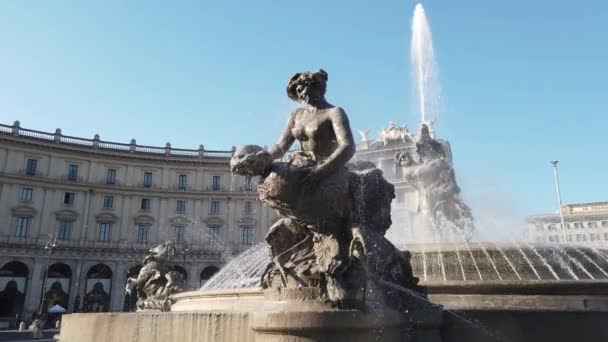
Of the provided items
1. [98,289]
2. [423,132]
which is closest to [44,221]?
[98,289]

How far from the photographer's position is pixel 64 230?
49500mm

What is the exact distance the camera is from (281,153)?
402 centimetres

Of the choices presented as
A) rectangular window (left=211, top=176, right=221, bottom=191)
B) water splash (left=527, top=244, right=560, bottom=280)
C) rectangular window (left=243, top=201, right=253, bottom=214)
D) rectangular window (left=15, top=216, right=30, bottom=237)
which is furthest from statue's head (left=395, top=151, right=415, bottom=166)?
rectangular window (left=15, top=216, right=30, bottom=237)

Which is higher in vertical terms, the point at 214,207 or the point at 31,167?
the point at 31,167

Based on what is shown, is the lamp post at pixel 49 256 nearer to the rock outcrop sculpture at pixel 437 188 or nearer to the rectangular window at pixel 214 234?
the rectangular window at pixel 214 234

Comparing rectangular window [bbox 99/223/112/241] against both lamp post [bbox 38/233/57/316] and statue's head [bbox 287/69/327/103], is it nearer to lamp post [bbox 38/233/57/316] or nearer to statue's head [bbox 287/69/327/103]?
lamp post [bbox 38/233/57/316]

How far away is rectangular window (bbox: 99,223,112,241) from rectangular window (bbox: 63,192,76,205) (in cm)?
404

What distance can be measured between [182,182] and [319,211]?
55358mm

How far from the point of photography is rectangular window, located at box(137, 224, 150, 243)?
52.7m

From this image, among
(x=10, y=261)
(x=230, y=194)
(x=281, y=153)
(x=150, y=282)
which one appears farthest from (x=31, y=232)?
(x=281, y=153)

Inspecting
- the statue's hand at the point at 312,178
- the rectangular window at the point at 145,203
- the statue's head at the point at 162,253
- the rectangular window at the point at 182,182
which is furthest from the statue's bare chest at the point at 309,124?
the rectangular window at the point at 182,182

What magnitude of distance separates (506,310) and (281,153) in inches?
107

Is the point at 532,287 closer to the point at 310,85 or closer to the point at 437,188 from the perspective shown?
the point at 310,85

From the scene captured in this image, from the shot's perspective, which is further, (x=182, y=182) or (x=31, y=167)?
(x=182, y=182)
